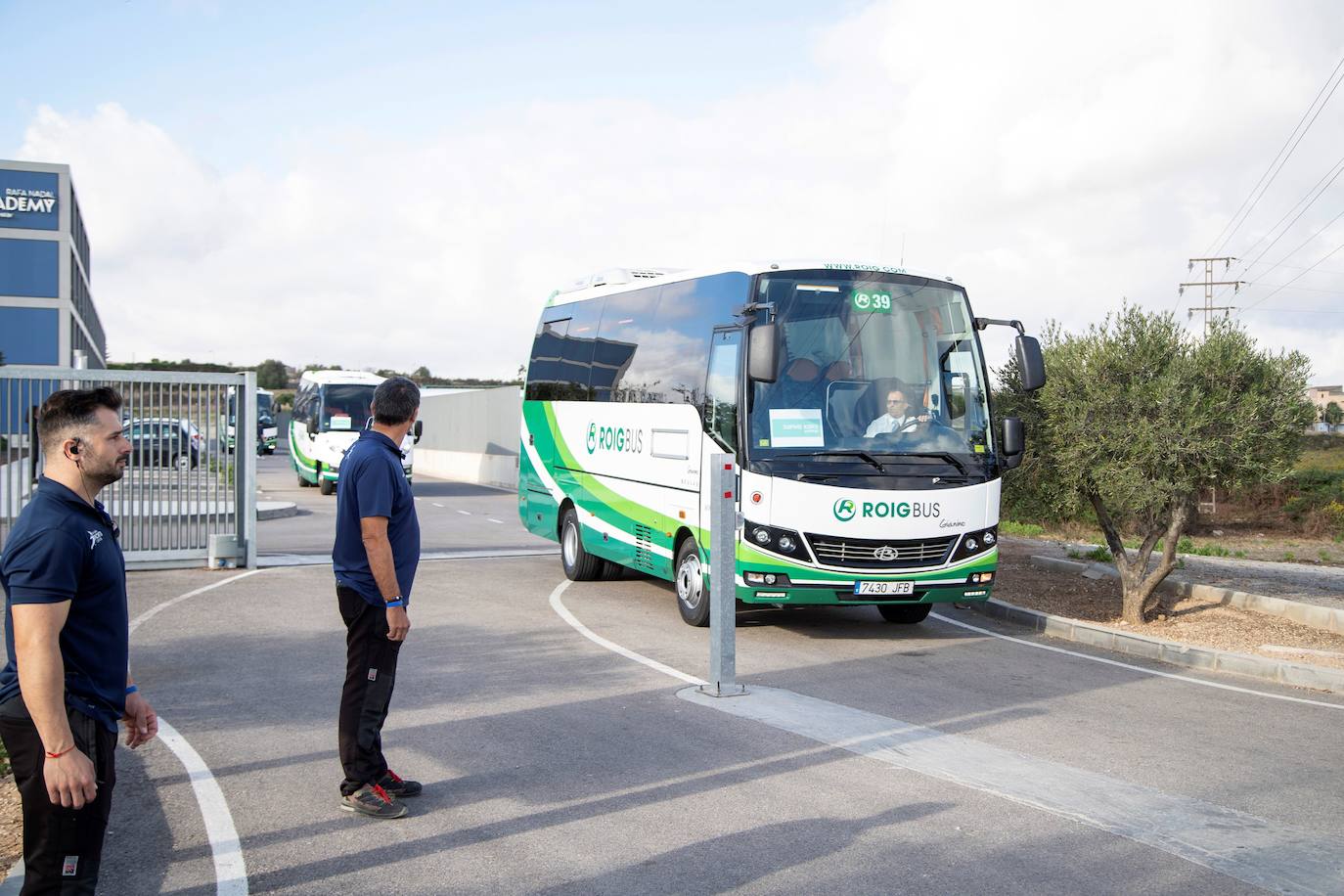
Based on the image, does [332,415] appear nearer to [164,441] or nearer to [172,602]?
[164,441]

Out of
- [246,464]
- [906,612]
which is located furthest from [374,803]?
[246,464]

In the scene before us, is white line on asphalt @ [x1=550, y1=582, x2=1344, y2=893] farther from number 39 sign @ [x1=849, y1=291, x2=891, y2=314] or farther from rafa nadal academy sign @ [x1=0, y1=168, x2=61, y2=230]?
→ rafa nadal academy sign @ [x1=0, y1=168, x2=61, y2=230]

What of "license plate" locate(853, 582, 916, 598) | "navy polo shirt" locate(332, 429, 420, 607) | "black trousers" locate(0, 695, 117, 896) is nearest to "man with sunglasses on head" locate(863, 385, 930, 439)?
"license plate" locate(853, 582, 916, 598)

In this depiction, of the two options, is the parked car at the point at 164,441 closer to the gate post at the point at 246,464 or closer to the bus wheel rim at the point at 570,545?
A: the gate post at the point at 246,464

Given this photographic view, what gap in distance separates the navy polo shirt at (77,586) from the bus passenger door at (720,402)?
7.32 m

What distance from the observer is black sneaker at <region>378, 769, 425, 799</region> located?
231 inches

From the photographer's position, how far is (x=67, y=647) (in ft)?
11.7

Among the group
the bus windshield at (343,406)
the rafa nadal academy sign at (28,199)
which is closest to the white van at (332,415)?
the bus windshield at (343,406)

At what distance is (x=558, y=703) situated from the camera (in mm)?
8164

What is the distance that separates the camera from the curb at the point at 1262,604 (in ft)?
38.0

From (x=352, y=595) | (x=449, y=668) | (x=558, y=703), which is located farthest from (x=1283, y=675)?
(x=352, y=595)

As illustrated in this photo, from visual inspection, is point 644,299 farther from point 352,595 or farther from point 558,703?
point 352,595

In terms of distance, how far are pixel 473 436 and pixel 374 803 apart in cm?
3617

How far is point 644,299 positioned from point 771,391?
10.0 feet
